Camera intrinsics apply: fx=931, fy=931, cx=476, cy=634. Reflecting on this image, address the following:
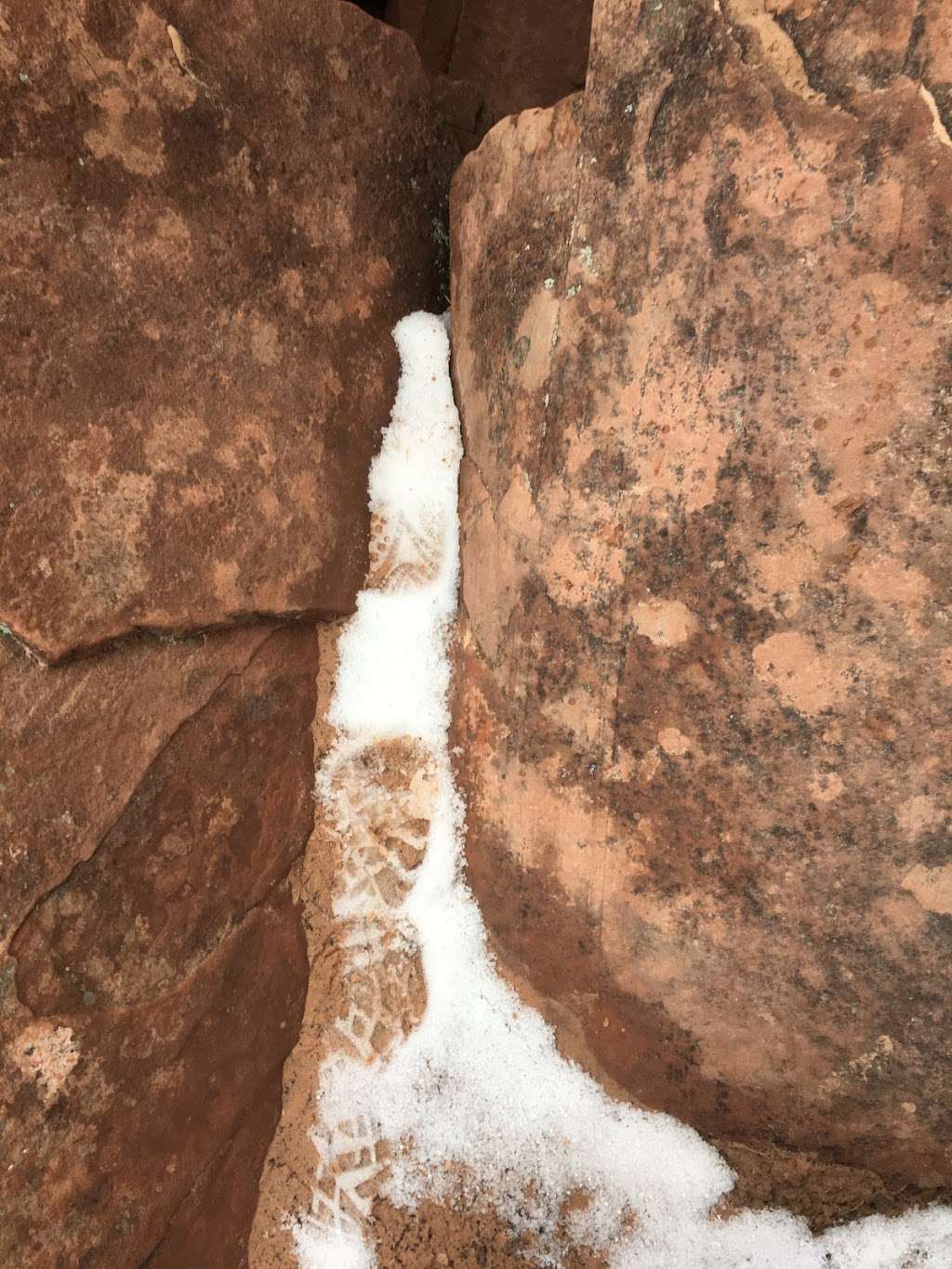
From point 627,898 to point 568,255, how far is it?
942mm

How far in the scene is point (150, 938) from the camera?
1422mm

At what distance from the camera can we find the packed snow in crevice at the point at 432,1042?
5.20 feet

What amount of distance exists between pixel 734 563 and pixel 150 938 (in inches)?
40.3

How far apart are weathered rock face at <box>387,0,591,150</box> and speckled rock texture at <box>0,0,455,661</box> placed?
0.79m

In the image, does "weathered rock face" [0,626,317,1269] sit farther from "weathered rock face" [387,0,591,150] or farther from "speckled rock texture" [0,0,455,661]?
"weathered rock face" [387,0,591,150]

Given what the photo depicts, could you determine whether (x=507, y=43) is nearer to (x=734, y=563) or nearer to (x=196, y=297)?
(x=196, y=297)

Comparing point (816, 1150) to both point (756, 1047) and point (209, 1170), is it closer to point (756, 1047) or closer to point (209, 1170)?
point (756, 1047)

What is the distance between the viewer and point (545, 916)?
154cm

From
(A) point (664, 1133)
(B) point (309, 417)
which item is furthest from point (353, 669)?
(A) point (664, 1133)

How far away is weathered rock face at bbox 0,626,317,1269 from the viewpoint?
4.13 feet

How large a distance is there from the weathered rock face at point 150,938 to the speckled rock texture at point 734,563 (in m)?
0.41

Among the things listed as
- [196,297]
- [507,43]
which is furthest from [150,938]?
[507,43]

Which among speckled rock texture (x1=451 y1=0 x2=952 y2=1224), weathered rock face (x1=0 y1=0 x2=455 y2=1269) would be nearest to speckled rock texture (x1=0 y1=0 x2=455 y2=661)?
weathered rock face (x1=0 y1=0 x2=455 y2=1269)

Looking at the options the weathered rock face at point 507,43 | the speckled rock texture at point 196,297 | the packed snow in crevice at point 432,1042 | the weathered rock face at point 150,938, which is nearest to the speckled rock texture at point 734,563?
the packed snow in crevice at point 432,1042
